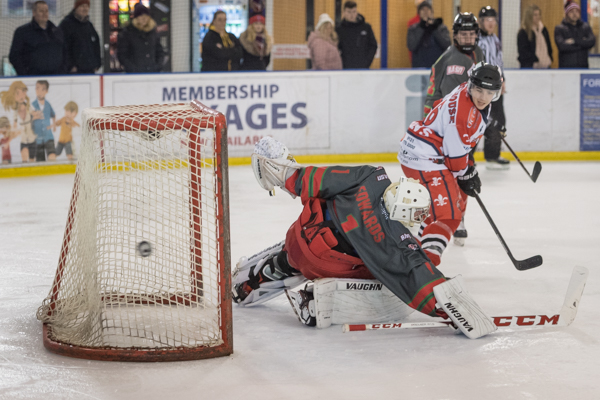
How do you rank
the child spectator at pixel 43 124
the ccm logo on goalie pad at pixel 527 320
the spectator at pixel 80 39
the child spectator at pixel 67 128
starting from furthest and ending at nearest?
the spectator at pixel 80 39 → the child spectator at pixel 67 128 → the child spectator at pixel 43 124 → the ccm logo on goalie pad at pixel 527 320

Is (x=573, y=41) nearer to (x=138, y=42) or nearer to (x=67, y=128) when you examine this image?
(x=138, y=42)

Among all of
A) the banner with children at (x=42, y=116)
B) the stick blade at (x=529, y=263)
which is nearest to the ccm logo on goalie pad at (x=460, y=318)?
the stick blade at (x=529, y=263)

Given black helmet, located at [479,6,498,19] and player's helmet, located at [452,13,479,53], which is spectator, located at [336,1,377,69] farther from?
player's helmet, located at [452,13,479,53]

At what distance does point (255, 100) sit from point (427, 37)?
5.86 ft

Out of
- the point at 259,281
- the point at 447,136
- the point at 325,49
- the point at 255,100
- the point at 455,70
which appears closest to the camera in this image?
the point at 259,281

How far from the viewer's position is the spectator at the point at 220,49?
7621 millimetres

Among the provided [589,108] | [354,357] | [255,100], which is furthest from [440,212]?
[589,108]

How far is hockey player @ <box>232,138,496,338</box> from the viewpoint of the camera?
2.86m

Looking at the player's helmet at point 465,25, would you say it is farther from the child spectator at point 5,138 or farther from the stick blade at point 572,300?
the child spectator at point 5,138

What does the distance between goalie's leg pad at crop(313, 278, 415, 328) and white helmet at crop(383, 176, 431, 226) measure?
38 cm

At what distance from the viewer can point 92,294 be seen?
2898 mm

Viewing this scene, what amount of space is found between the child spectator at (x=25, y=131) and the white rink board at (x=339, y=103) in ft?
2.40

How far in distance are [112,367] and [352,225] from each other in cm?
96

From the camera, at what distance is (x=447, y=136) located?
361cm
